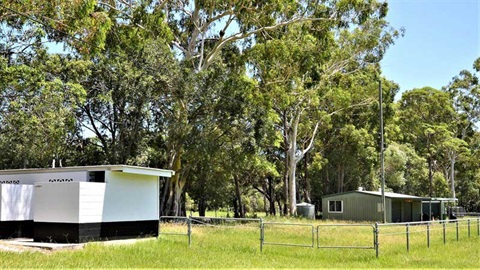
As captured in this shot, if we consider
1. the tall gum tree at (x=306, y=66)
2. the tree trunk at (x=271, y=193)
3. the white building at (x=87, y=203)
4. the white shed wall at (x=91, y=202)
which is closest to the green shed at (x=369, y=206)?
the tall gum tree at (x=306, y=66)

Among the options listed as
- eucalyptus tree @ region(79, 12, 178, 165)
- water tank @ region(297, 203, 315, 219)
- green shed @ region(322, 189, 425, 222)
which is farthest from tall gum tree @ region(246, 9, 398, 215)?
eucalyptus tree @ region(79, 12, 178, 165)

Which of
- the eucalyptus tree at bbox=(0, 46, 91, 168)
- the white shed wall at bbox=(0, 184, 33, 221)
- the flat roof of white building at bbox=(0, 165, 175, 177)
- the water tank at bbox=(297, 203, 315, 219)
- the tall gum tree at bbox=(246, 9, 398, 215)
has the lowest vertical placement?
the water tank at bbox=(297, 203, 315, 219)

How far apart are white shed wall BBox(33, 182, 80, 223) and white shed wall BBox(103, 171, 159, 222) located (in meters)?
1.22

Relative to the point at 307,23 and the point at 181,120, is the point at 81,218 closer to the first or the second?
the point at 181,120

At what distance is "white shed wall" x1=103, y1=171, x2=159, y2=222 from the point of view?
57.4 ft

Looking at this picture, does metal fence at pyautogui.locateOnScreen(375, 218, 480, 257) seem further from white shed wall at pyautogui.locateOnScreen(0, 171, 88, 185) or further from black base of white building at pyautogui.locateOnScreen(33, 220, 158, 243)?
white shed wall at pyautogui.locateOnScreen(0, 171, 88, 185)

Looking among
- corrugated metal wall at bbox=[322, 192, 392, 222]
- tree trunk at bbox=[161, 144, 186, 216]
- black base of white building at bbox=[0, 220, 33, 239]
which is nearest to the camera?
black base of white building at bbox=[0, 220, 33, 239]

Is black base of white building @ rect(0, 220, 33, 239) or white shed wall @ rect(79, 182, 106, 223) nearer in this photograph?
white shed wall @ rect(79, 182, 106, 223)

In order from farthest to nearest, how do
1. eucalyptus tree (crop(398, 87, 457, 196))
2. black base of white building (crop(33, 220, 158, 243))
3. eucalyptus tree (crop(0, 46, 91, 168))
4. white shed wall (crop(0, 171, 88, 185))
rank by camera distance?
eucalyptus tree (crop(398, 87, 457, 196))
eucalyptus tree (crop(0, 46, 91, 168))
white shed wall (crop(0, 171, 88, 185))
black base of white building (crop(33, 220, 158, 243))

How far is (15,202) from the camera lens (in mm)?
17812

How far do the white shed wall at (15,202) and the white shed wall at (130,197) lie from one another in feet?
10.4

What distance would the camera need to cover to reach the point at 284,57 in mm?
25875

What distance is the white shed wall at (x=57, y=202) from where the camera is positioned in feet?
53.3

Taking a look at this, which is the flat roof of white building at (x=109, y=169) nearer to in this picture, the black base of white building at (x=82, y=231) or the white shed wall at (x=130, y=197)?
the white shed wall at (x=130, y=197)
